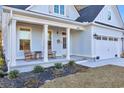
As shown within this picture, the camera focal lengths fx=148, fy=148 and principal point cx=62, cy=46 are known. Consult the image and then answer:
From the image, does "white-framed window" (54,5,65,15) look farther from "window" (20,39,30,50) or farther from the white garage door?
the white garage door

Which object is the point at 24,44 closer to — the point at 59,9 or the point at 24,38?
the point at 24,38

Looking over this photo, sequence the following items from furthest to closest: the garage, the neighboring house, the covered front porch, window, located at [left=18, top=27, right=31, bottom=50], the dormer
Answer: the garage → the dormer → window, located at [left=18, top=27, right=31, bottom=50] → the neighboring house → the covered front porch

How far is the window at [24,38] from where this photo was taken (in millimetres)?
10990

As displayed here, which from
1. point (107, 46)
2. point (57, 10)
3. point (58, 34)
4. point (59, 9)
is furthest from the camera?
point (107, 46)

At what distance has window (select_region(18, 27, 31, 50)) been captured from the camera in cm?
1099

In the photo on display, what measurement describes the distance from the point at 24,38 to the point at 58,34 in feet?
11.1

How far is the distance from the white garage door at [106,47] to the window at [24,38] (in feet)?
19.5

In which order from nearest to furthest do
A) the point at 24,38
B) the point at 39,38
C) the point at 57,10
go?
the point at 24,38 < the point at 39,38 < the point at 57,10

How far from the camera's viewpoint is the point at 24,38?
11172mm

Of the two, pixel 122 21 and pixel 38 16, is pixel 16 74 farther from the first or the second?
pixel 122 21

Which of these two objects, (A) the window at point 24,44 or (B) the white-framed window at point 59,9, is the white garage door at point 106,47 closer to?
(B) the white-framed window at point 59,9

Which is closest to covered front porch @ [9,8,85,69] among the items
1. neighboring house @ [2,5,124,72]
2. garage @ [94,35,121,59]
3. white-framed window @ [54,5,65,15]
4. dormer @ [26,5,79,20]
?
neighboring house @ [2,5,124,72]

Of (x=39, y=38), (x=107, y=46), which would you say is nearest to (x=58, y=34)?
(x=39, y=38)

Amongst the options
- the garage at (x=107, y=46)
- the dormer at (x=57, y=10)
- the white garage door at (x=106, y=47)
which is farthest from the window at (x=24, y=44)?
the white garage door at (x=106, y=47)
